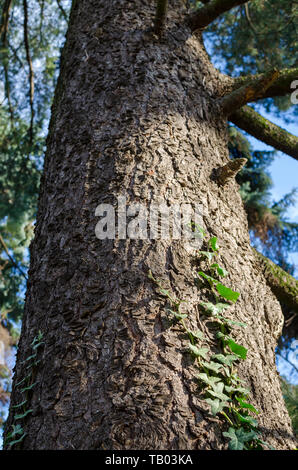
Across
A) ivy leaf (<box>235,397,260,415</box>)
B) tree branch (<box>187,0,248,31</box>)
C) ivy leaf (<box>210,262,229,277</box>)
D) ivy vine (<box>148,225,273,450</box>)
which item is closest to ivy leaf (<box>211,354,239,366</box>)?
ivy vine (<box>148,225,273,450</box>)

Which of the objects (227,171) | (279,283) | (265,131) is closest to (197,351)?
(227,171)

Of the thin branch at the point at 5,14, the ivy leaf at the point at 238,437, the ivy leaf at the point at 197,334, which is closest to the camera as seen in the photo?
the ivy leaf at the point at 238,437

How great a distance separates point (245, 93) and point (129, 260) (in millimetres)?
1332

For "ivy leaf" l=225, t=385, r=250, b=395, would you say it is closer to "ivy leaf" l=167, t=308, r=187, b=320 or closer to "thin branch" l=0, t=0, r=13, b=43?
"ivy leaf" l=167, t=308, r=187, b=320

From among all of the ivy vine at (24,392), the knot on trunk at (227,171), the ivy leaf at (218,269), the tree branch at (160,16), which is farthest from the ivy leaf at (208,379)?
the tree branch at (160,16)

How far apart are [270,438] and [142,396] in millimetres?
420

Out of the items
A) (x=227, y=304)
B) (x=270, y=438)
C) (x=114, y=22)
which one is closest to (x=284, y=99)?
(x=114, y=22)

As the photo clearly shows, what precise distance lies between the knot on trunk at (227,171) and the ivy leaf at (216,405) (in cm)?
101

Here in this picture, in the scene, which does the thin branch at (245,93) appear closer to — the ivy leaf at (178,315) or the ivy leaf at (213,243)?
the ivy leaf at (213,243)

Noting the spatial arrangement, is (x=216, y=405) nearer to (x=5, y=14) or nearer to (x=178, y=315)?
(x=178, y=315)

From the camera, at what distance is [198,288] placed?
1496mm

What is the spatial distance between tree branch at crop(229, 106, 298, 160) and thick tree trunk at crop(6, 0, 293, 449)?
0.30 meters

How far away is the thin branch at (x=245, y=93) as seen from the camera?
7.48 ft

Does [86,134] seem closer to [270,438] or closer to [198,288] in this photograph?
[198,288]
